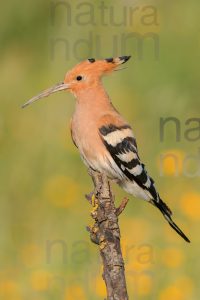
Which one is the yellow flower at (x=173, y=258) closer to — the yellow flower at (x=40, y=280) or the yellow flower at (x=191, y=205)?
the yellow flower at (x=191, y=205)

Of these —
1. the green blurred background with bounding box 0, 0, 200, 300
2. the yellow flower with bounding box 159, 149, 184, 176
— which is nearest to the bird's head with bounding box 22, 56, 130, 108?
the green blurred background with bounding box 0, 0, 200, 300

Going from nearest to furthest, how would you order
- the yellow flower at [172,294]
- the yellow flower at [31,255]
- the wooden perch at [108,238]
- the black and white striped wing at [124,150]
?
the wooden perch at [108,238] < the black and white striped wing at [124,150] < the yellow flower at [172,294] < the yellow flower at [31,255]

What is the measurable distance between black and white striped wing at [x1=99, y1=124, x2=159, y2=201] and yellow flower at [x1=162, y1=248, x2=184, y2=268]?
64 centimetres

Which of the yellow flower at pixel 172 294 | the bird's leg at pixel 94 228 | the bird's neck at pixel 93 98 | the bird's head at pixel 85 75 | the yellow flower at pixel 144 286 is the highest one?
the bird's head at pixel 85 75

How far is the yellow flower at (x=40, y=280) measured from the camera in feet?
15.9

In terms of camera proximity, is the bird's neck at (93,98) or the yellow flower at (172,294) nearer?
the bird's neck at (93,98)

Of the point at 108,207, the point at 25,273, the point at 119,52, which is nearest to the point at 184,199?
the point at 25,273

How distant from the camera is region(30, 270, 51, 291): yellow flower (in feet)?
15.9

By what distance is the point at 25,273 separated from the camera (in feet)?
16.4

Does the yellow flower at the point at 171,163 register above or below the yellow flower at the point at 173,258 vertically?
above

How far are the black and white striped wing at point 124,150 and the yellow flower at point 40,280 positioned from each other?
2.31 feet

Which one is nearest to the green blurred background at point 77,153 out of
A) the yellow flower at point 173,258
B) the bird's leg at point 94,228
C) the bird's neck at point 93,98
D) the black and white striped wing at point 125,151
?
the yellow flower at point 173,258

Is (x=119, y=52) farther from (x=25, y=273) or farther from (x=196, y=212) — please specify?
(x=25, y=273)

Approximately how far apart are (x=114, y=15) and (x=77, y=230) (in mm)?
2627
